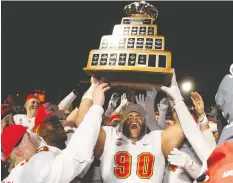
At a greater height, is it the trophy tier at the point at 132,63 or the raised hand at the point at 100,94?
the trophy tier at the point at 132,63

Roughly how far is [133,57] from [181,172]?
0.92m

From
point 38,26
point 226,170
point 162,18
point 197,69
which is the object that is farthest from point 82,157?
point 197,69

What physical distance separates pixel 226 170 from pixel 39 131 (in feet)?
7.29

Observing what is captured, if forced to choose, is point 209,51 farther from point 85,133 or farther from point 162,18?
point 85,133

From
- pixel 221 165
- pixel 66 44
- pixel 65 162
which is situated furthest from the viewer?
pixel 66 44

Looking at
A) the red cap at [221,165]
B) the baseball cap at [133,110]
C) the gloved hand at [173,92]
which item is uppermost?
the red cap at [221,165]

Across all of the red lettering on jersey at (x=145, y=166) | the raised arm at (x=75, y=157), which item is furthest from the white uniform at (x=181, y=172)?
the raised arm at (x=75, y=157)

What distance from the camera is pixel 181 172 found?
281 cm

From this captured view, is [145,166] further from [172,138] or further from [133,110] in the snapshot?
[133,110]

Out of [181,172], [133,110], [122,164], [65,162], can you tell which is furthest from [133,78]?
[65,162]

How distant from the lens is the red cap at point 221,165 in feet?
3.46

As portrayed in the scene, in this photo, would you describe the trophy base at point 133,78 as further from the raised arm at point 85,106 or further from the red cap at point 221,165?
the red cap at point 221,165

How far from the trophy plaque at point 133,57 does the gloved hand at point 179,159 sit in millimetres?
511

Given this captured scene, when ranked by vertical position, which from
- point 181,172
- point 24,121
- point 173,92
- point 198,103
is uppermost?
point 173,92
